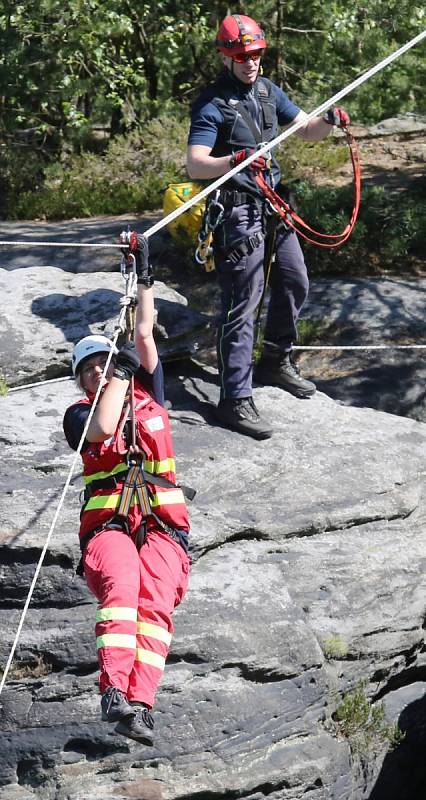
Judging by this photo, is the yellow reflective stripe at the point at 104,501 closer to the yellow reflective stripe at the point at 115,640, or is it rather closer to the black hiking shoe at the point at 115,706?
the yellow reflective stripe at the point at 115,640

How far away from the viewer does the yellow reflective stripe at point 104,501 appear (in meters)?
5.27

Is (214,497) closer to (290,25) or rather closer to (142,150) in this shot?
(142,150)

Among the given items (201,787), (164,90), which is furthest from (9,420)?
(164,90)

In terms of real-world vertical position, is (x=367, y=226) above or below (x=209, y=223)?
below

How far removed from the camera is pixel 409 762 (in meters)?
6.82

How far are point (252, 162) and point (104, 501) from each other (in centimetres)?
246

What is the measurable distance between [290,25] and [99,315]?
6220 mm

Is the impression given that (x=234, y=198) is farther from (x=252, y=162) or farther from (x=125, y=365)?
(x=125, y=365)

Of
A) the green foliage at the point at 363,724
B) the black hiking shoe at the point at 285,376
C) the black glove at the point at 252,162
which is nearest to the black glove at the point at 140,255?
the black glove at the point at 252,162

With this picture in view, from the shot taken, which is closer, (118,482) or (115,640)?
(115,640)

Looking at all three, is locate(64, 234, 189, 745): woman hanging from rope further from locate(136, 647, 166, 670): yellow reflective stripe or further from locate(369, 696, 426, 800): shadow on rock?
locate(369, 696, 426, 800): shadow on rock

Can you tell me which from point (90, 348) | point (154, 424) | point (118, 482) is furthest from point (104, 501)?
point (90, 348)

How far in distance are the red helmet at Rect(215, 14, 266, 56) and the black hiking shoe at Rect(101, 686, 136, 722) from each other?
3.67 m

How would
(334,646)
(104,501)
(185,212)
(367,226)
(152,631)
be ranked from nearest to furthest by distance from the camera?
1. (152,631)
2. (104,501)
3. (334,646)
4. (185,212)
5. (367,226)
